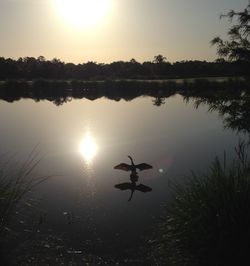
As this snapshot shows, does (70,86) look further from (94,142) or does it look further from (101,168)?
(101,168)

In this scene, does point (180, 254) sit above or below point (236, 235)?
below

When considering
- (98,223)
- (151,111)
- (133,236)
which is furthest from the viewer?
(151,111)

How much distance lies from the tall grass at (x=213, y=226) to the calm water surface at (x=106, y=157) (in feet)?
7.04

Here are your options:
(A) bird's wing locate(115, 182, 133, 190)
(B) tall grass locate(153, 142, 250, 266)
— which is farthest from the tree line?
(B) tall grass locate(153, 142, 250, 266)

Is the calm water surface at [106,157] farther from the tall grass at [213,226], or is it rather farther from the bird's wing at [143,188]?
the tall grass at [213,226]

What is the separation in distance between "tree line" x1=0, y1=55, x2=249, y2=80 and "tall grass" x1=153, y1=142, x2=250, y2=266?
116 metres

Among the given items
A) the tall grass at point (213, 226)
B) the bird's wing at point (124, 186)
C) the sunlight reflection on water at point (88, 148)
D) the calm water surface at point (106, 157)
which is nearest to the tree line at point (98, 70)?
the calm water surface at point (106, 157)

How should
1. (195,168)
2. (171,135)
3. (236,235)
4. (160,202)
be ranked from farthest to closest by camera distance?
(171,135) → (195,168) → (160,202) → (236,235)

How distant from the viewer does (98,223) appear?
11.7 m

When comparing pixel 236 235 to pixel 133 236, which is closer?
pixel 236 235

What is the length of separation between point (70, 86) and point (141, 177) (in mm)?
79749

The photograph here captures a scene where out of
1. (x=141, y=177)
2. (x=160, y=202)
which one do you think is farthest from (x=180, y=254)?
→ (x=141, y=177)

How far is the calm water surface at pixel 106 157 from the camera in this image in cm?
1172

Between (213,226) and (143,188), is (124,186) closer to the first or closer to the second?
(143,188)
